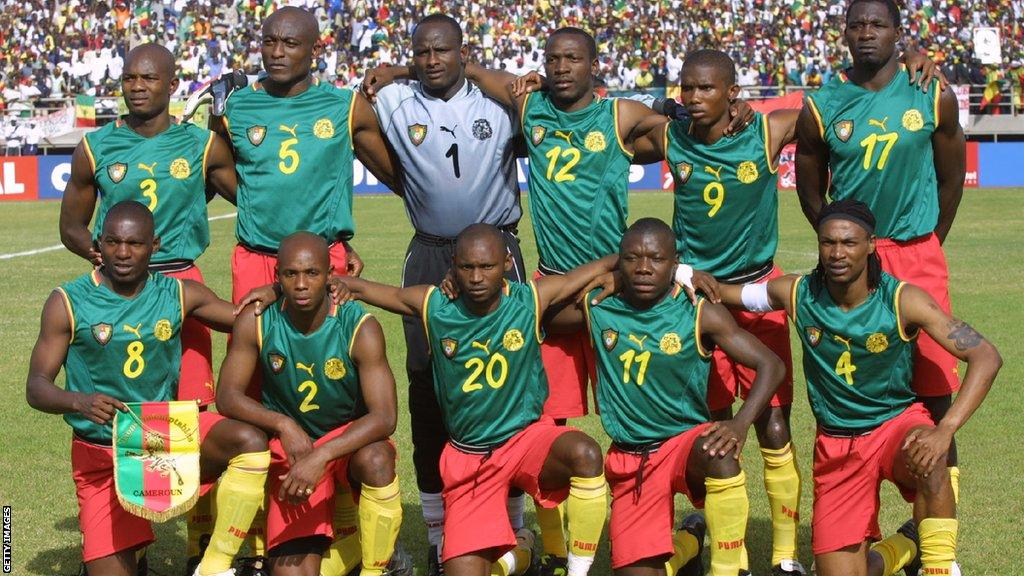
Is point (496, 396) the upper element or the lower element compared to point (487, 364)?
lower

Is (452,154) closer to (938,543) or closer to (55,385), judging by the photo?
(55,385)

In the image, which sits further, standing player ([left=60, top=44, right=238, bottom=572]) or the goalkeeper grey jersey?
the goalkeeper grey jersey

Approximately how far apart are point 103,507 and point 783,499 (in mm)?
3089

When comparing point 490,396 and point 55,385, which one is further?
point 490,396

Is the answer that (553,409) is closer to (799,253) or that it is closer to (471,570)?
(471,570)

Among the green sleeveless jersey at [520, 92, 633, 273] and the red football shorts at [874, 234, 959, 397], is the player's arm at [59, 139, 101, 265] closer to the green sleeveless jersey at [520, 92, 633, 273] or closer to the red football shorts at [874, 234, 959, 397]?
the green sleeveless jersey at [520, 92, 633, 273]

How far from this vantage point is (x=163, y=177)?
6594mm

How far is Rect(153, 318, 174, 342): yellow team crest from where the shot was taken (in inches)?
241

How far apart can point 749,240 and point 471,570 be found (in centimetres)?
204

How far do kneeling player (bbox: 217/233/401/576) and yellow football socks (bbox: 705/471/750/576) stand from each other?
4.36ft

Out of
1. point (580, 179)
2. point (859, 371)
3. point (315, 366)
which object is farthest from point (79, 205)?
point (859, 371)

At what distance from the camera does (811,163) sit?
6523mm


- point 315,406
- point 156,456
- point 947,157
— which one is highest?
point 947,157

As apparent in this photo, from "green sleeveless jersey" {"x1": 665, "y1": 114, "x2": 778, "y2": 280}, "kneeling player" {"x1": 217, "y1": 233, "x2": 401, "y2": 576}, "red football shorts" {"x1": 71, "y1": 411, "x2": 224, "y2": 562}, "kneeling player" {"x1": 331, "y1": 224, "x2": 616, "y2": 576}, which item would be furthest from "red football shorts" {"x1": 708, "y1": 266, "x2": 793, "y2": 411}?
"red football shorts" {"x1": 71, "y1": 411, "x2": 224, "y2": 562}
